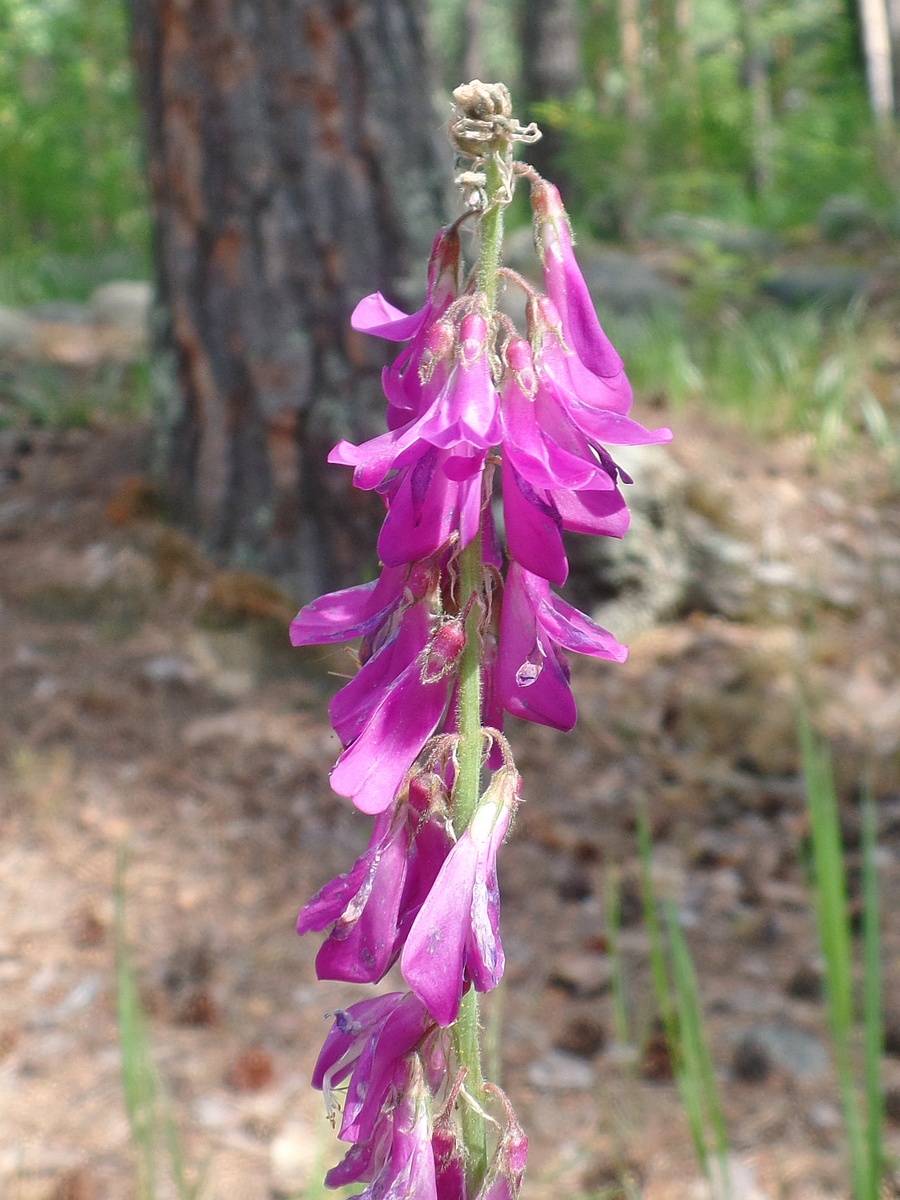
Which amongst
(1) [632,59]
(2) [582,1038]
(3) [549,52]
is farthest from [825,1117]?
(1) [632,59]

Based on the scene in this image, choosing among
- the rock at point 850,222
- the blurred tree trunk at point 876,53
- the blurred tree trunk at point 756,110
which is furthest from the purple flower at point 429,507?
the blurred tree trunk at point 876,53

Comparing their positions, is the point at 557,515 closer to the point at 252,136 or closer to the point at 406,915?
the point at 406,915

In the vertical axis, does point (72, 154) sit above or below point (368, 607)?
above

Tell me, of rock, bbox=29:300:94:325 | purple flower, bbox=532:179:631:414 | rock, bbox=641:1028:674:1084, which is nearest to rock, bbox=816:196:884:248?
rock, bbox=29:300:94:325

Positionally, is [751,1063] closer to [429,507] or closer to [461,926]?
[461,926]

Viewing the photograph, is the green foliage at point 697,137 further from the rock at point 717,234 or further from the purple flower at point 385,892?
the purple flower at point 385,892

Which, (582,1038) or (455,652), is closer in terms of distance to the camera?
(455,652)

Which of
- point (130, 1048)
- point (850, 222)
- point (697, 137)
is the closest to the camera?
point (130, 1048)
